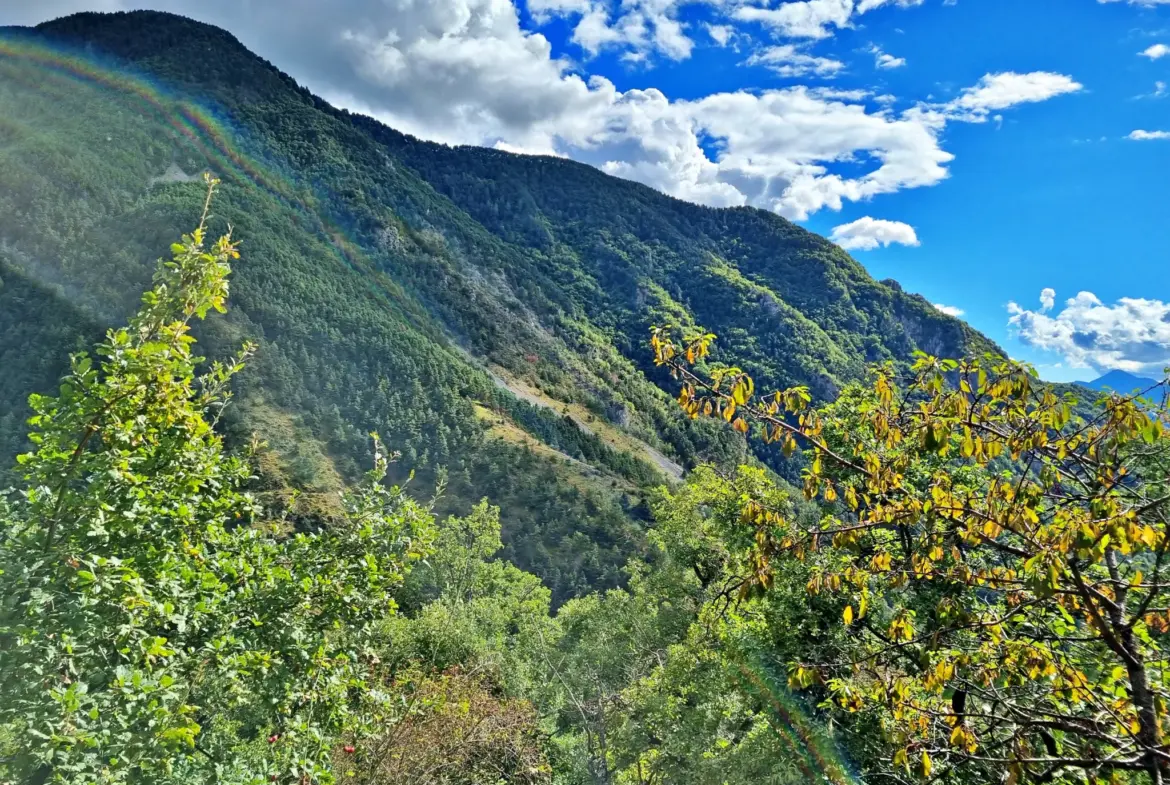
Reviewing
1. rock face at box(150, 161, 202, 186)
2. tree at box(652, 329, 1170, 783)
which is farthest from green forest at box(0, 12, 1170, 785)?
rock face at box(150, 161, 202, 186)

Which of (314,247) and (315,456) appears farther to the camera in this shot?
(314,247)

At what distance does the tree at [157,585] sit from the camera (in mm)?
3807

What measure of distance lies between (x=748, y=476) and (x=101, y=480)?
15.5 metres

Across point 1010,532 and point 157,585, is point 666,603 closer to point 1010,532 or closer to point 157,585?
point 1010,532

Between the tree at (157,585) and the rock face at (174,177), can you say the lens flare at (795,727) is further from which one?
the rock face at (174,177)

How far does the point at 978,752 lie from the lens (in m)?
4.58

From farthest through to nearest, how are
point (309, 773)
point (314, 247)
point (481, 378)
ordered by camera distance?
point (314, 247), point (481, 378), point (309, 773)

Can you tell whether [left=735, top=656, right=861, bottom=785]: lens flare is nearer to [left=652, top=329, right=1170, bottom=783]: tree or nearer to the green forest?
the green forest

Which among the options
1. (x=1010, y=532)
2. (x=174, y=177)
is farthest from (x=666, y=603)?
(x=174, y=177)

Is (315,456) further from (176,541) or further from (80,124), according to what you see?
(80,124)

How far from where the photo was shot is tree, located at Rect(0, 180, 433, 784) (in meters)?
3.81

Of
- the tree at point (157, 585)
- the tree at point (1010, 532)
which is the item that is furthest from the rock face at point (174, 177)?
the tree at point (1010, 532)

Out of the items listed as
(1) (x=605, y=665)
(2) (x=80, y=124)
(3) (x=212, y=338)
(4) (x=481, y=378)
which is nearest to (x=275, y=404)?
(3) (x=212, y=338)

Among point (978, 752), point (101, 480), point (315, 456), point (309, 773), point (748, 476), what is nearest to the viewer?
point (101, 480)
